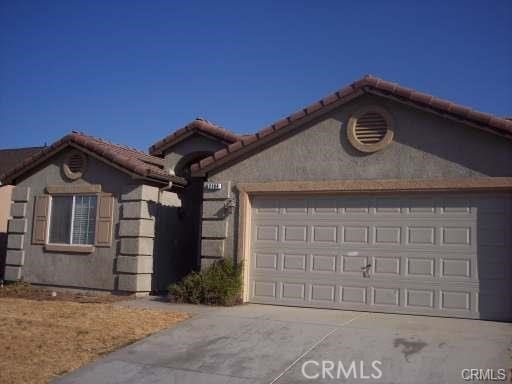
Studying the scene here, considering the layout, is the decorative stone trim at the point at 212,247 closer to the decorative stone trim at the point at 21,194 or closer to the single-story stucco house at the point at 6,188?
the decorative stone trim at the point at 21,194

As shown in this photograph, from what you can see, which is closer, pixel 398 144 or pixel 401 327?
pixel 401 327

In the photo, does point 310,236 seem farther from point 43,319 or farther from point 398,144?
point 43,319

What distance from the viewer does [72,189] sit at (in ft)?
45.8

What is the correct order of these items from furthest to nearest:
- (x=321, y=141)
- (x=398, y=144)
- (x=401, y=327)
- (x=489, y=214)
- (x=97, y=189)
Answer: (x=97, y=189) < (x=321, y=141) < (x=398, y=144) < (x=489, y=214) < (x=401, y=327)

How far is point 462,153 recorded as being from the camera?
10281 millimetres

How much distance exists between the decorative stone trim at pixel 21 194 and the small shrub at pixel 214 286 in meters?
5.17

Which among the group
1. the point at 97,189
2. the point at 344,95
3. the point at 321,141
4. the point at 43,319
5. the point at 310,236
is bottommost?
the point at 43,319

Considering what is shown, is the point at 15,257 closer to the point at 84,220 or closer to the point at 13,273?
the point at 13,273

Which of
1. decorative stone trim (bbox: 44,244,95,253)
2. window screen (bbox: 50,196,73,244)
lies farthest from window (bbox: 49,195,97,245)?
decorative stone trim (bbox: 44,244,95,253)

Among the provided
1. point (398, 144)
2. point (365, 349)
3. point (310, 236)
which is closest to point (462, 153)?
point (398, 144)

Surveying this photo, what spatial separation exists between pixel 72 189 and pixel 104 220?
1.25m

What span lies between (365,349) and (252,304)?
13.3 ft

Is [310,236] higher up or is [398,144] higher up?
[398,144]

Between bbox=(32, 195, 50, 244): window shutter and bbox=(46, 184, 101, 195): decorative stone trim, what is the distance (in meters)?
0.24
